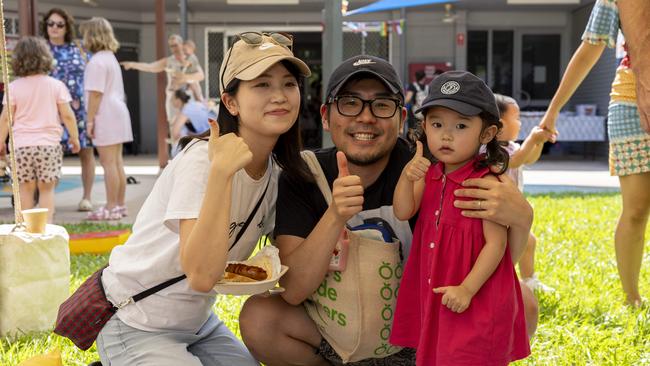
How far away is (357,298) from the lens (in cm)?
229

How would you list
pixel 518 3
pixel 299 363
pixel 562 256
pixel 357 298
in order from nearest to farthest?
pixel 357 298, pixel 299 363, pixel 562 256, pixel 518 3

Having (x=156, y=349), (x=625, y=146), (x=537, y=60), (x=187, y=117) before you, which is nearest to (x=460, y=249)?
(x=156, y=349)

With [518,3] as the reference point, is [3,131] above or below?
below

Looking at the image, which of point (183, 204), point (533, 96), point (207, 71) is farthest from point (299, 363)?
point (533, 96)

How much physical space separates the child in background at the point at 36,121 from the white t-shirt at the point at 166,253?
12.5 feet

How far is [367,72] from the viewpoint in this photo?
7.34 ft

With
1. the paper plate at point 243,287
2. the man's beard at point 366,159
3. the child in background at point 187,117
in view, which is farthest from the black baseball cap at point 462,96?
the child in background at point 187,117

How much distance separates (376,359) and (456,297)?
573 millimetres

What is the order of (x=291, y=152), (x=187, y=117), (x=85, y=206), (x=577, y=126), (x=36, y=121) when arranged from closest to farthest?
(x=291, y=152) < (x=36, y=121) < (x=85, y=206) < (x=187, y=117) < (x=577, y=126)

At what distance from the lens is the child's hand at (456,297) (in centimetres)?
197

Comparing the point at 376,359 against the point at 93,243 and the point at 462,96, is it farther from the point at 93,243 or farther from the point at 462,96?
the point at 93,243

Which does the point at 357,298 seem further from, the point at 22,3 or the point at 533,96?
the point at 533,96

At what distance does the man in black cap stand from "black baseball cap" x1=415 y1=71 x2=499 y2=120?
0.67ft

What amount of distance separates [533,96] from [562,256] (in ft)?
47.3
